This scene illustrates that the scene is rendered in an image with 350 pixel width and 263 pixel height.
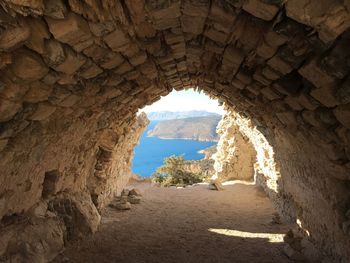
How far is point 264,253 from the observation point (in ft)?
16.0

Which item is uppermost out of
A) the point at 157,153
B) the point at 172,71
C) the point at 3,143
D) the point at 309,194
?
the point at 157,153

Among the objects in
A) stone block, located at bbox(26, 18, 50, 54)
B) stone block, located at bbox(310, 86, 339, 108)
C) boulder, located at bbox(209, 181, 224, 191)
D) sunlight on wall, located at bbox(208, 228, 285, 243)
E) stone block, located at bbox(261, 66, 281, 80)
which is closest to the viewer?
stone block, located at bbox(26, 18, 50, 54)

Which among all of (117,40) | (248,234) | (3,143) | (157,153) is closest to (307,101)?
(117,40)

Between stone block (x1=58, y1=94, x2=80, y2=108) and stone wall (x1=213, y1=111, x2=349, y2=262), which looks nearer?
stone block (x1=58, y1=94, x2=80, y2=108)

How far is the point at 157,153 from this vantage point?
126 feet

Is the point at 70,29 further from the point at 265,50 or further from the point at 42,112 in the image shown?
the point at 265,50

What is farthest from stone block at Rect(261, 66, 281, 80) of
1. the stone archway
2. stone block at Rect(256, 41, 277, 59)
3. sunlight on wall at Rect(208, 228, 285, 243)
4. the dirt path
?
sunlight on wall at Rect(208, 228, 285, 243)

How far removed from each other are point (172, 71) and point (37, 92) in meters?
2.12

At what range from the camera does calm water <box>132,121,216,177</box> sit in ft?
104

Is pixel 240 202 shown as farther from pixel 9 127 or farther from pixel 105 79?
pixel 9 127

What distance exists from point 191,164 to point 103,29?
2403 centimetres

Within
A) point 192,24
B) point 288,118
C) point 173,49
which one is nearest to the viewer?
point 192,24

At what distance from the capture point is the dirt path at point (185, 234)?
15.4 feet

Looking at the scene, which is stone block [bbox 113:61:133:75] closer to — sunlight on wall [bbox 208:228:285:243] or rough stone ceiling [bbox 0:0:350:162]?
rough stone ceiling [bbox 0:0:350:162]
